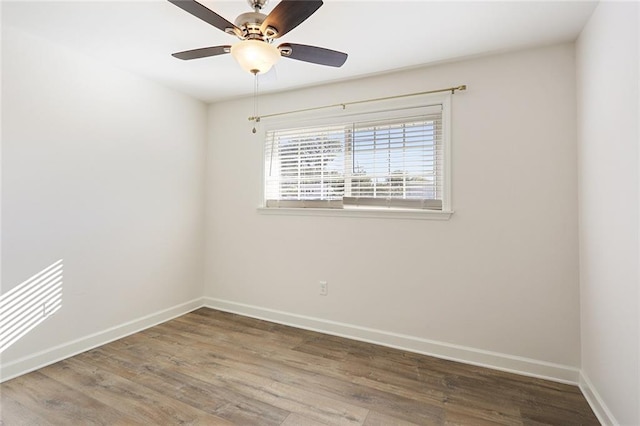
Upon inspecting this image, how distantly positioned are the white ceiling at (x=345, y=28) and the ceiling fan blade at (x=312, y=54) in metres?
0.32

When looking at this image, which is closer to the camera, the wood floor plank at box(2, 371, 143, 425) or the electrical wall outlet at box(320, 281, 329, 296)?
the wood floor plank at box(2, 371, 143, 425)

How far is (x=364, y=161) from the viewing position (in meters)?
2.89

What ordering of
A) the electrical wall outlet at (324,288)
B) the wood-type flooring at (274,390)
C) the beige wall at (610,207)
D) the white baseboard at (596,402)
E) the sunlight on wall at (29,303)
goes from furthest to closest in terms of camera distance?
the electrical wall outlet at (324,288)
the sunlight on wall at (29,303)
the wood-type flooring at (274,390)
the white baseboard at (596,402)
the beige wall at (610,207)

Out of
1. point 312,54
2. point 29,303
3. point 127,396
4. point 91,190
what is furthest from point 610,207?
point 29,303

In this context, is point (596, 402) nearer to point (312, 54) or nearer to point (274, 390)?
point (274, 390)

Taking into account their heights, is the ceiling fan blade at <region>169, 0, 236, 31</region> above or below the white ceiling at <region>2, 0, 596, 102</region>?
below

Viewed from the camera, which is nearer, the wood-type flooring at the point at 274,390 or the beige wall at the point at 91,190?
the wood-type flooring at the point at 274,390

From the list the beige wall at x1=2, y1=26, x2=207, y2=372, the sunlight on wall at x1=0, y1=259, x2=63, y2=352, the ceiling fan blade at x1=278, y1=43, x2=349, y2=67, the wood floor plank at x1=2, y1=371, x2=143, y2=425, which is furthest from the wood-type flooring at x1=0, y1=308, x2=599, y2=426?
the ceiling fan blade at x1=278, y1=43, x2=349, y2=67

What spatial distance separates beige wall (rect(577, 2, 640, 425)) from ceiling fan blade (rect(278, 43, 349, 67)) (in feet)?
4.58

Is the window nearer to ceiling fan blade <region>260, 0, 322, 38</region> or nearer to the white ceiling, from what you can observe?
the white ceiling

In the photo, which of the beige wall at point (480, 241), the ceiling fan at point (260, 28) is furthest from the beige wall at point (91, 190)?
the ceiling fan at point (260, 28)

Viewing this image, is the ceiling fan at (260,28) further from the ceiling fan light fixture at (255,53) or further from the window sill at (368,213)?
the window sill at (368,213)

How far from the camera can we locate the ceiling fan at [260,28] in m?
1.38

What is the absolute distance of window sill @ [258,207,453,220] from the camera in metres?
2.55
